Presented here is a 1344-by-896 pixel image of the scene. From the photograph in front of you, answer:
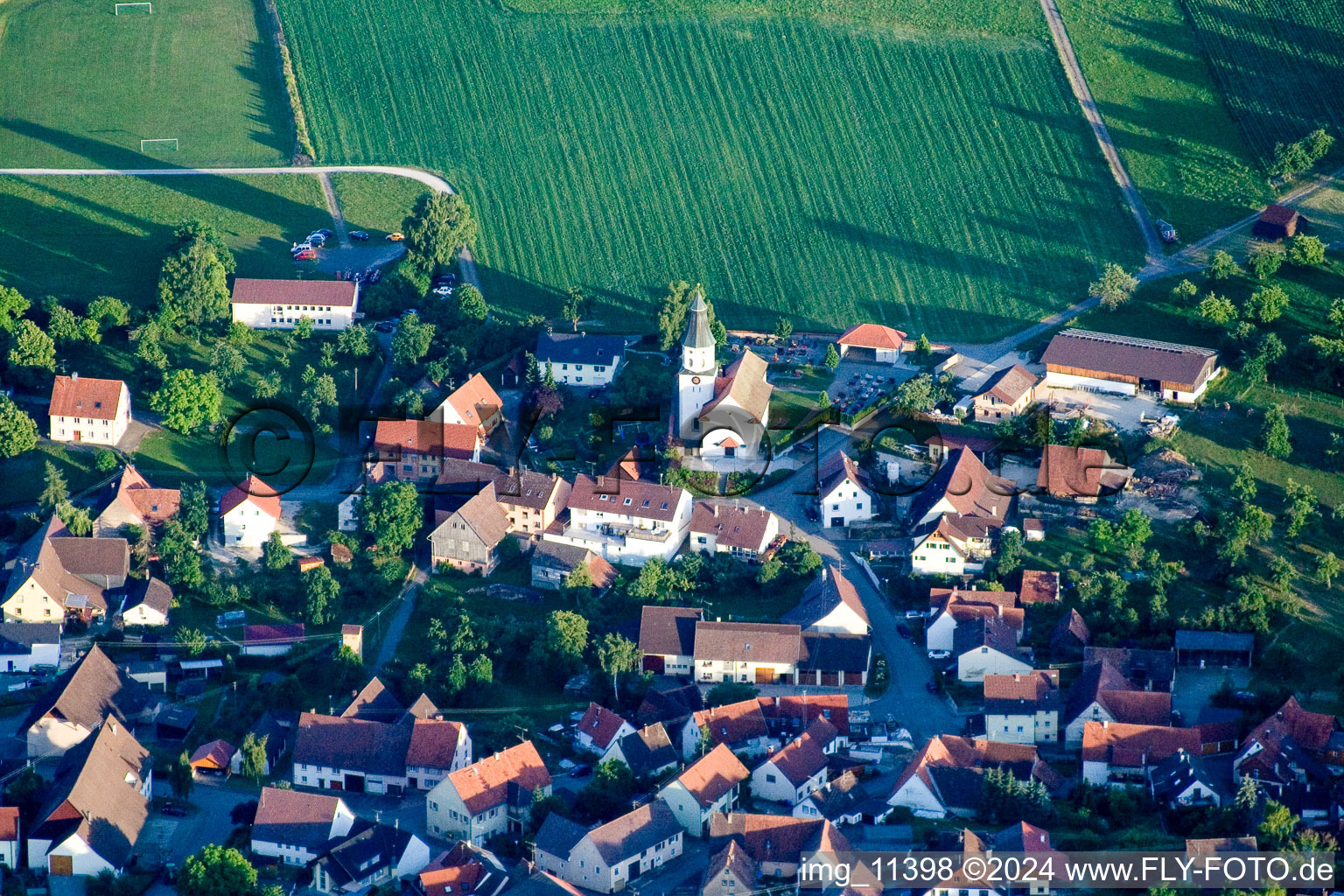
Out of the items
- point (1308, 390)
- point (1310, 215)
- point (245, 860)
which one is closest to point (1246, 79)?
point (1310, 215)

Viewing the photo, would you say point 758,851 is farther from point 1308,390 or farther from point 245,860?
point 1308,390

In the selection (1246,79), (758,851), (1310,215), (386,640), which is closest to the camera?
(758,851)

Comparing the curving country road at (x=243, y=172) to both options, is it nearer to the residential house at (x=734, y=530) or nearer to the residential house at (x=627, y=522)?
the residential house at (x=627, y=522)

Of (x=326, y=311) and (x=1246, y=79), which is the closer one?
(x=326, y=311)

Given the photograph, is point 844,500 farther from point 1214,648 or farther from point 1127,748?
point 1127,748

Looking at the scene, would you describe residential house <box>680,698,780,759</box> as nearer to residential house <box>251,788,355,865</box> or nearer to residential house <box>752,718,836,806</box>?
residential house <box>752,718,836,806</box>

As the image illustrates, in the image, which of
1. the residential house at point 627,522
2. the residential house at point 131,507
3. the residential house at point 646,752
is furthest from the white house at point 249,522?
the residential house at point 646,752
